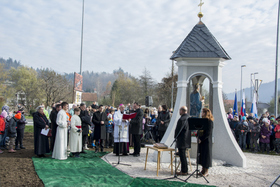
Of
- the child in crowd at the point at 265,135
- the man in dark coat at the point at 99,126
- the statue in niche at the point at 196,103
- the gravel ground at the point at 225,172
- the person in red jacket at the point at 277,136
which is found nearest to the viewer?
the gravel ground at the point at 225,172

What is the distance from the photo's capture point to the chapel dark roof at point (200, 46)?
360 inches

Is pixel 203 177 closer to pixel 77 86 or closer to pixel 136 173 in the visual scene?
pixel 136 173

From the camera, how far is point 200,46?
9.38m

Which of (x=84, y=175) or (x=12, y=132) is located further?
(x=12, y=132)

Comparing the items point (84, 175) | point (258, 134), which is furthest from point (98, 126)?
point (258, 134)

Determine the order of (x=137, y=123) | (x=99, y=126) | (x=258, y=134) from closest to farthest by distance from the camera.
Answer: (x=137, y=123), (x=99, y=126), (x=258, y=134)

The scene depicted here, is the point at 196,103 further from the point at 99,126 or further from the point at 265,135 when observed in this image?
the point at 265,135

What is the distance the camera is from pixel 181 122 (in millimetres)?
7090

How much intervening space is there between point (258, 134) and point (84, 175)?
9530mm

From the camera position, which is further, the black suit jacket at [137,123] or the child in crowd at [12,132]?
the child in crowd at [12,132]

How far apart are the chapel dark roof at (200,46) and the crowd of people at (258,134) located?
5.36 m

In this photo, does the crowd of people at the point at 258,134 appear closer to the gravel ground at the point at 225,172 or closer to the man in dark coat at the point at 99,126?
the gravel ground at the point at 225,172

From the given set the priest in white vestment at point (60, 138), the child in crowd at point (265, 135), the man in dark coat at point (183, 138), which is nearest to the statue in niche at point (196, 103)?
the man in dark coat at point (183, 138)

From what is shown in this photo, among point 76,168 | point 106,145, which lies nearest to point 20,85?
point 106,145
